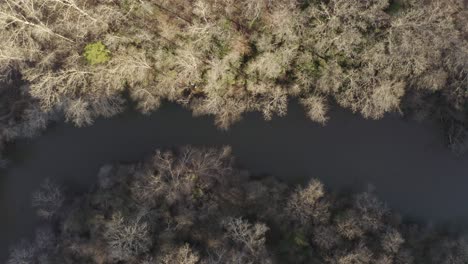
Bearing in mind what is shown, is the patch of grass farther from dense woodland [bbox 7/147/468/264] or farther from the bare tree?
the bare tree

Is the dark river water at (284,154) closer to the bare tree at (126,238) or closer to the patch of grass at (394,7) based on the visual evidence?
the bare tree at (126,238)

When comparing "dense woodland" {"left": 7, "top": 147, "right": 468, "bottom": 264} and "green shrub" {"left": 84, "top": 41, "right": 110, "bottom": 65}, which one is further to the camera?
"green shrub" {"left": 84, "top": 41, "right": 110, "bottom": 65}

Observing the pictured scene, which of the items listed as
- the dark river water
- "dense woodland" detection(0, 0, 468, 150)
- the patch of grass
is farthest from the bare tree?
the patch of grass

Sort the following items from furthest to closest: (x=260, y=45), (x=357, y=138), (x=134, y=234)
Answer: (x=357, y=138), (x=260, y=45), (x=134, y=234)

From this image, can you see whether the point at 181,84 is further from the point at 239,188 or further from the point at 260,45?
the point at 239,188

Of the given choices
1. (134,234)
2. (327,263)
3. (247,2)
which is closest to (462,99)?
(327,263)

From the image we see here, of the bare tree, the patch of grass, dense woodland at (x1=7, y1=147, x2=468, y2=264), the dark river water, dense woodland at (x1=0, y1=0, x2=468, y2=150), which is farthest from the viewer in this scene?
the dark river water
